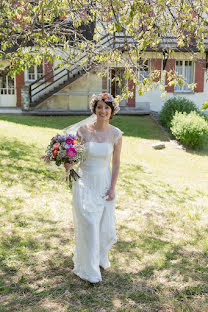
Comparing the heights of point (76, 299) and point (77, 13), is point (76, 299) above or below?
below

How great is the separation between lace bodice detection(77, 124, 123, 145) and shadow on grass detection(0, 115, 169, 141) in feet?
40.5

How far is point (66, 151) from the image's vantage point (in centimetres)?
401

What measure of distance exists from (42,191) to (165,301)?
4752mm

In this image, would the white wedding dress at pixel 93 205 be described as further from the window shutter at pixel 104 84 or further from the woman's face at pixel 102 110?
the window shutter at pixel 104 84

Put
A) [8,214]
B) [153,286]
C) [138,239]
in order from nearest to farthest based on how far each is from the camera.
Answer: [153,286] < [138,239] < [8,214]

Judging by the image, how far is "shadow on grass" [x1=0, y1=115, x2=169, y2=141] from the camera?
56.4 feet

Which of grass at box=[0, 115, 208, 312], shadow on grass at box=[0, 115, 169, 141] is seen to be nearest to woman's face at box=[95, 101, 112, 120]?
grass at box=[0, 115, 208, 312]

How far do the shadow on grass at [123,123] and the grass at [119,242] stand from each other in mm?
5252

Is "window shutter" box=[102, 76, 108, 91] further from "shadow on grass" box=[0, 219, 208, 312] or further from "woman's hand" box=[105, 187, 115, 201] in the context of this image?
"woman's hand" box=[105, 187, 115, 201]

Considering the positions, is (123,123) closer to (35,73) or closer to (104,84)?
(104,84)

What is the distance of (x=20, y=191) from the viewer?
7879mm

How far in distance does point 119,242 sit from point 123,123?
13706 millimetres

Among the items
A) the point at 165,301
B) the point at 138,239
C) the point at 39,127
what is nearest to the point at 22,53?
the point at 138,239

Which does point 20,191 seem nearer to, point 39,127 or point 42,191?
point 42,191
